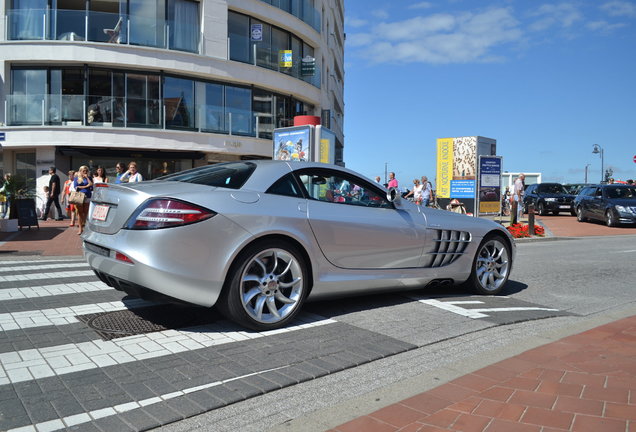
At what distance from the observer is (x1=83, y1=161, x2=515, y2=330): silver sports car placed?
4109 mm

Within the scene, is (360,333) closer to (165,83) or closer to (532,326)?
(532,326)

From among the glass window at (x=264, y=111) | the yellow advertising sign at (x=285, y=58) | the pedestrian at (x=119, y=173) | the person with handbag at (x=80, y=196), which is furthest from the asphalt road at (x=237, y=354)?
A: the yellow advertising sign at (x=285, y=58)

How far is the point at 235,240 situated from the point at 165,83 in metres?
21.3

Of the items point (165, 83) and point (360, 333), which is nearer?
point (360, 333)

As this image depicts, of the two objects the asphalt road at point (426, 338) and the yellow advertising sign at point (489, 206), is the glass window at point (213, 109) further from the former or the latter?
the asphalt road at point (426, 338)

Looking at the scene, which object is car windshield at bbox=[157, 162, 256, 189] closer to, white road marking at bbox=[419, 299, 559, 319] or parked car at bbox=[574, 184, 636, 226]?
white road marking at bbox=[419, 299, 559, 319]

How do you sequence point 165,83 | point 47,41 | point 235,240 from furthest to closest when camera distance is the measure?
point 165,83 → point 47,41 → point 235,240

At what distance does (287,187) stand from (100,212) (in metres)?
1.63

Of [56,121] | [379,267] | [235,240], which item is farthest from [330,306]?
[56,121]

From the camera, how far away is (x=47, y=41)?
21672 mm

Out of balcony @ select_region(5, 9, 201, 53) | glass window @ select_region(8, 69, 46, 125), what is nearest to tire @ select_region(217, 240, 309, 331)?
glass window @ select_region(8, 69, 46, 125)

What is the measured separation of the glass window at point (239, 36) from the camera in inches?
997

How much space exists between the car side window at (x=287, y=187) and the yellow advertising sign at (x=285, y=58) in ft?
77.1

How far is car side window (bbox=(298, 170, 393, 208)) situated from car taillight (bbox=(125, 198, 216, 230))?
1.19 meters
